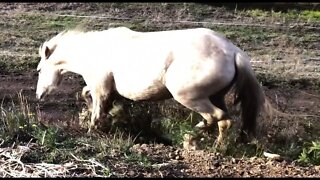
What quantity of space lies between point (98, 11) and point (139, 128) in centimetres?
863

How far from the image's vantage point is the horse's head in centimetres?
762

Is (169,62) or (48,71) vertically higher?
(169,62)

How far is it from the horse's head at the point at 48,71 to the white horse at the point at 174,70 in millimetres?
363

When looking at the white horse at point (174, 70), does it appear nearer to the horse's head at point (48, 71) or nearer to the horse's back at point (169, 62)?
the horse's back at point (169, 62)

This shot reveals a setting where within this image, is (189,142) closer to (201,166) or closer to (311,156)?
(201,166)

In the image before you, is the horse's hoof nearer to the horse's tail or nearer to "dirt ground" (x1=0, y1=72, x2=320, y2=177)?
"dirt ground" (x1=0, y1=72, x2=320, y2=177)

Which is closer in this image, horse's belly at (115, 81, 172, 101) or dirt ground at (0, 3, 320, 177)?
dirt ground at (0, 3, 320, 177)

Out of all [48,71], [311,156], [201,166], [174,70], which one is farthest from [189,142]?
[48,71]

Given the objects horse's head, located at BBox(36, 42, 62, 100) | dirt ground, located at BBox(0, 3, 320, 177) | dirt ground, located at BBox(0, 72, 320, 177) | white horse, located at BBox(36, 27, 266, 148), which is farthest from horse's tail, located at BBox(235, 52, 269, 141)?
horse's head, located at BBox(36, 42, 62, 100)

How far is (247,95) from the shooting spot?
6258mm

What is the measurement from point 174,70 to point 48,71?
2.16 metres

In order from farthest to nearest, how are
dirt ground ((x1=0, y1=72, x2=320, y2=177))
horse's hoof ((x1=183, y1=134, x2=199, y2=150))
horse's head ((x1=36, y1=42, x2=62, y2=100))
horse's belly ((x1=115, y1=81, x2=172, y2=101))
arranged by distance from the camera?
horse's head ((x1=36, y1=42, x2=62, y2=100)), horse's belly ((x1=115, y1=81, x2=172, y2=101)), horse's hoof ((x1=183, y1=134, x2=199, y2=150)), dirt ground ((x1=0, y1=72, x2=320, y2=177))

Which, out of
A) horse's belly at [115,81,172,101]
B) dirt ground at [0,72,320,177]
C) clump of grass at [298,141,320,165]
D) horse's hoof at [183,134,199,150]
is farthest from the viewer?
horse's belly at [115,81,172,101]

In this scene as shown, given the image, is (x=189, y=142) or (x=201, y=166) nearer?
(x=201, y=166)
